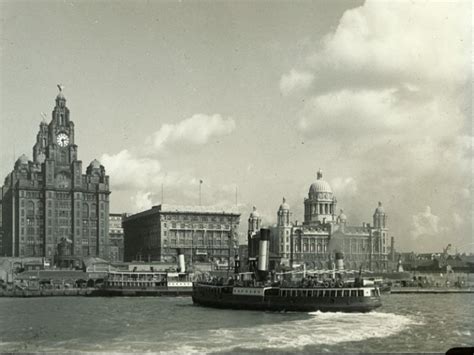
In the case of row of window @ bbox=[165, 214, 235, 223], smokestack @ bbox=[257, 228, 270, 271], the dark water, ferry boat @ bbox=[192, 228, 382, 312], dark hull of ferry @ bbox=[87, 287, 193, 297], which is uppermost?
row of window @ bbox=[165, 214, 235, 223]

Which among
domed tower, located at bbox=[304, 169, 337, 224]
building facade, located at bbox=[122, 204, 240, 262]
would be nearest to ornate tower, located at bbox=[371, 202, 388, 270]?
domed tower, located at bbox=[304, 169, 337, 224]

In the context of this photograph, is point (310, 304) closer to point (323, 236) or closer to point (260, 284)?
point (260, 284)

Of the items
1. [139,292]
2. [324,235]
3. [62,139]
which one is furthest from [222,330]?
[324,235]

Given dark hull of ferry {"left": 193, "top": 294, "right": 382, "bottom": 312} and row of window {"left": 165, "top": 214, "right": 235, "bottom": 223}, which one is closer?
dark hull of ferry {"left": 193, "top": 294, "right": 382, "bottom": 312}

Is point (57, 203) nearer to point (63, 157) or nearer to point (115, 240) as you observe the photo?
point (63, 157)

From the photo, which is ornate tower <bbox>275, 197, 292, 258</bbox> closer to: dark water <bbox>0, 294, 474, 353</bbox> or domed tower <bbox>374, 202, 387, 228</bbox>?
domed tower <bbox>374, 202, 387, 228</bbox>

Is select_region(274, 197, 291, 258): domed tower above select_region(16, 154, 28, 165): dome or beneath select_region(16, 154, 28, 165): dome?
beneath
